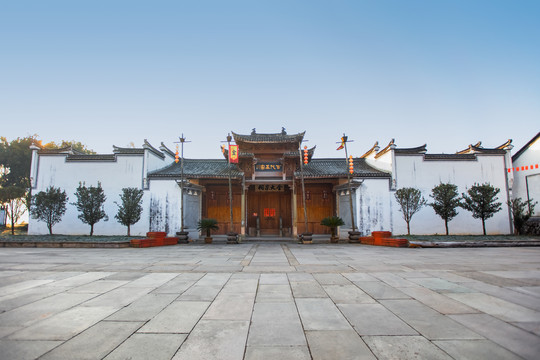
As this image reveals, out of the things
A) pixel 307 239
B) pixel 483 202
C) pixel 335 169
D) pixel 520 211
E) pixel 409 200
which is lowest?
pixel 307 239

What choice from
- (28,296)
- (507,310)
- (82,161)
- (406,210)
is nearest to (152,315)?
(28,296)

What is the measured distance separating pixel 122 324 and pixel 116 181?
55.1 ft

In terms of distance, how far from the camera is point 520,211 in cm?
1579

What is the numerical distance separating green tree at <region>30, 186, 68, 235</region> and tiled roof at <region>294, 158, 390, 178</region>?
14.4 m

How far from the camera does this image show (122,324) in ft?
8.64

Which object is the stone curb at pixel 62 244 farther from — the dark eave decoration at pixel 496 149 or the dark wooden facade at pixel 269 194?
the dark eave decoration at pixel 496 149

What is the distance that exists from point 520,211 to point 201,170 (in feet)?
67.5

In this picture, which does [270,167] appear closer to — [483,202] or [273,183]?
[273,183]

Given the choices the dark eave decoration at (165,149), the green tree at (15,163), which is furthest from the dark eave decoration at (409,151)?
the green tree at (15,163)

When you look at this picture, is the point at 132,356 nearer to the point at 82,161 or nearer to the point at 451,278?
the point at 451,278

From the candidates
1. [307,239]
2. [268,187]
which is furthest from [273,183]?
[307,239]

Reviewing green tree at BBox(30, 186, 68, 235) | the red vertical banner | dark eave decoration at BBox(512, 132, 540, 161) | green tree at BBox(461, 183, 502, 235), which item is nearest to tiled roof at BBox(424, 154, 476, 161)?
green tree at BBox(461, 183, 502, 235)

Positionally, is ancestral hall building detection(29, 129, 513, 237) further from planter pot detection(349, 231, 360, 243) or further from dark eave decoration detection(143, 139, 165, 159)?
planter pot detection(349, 231, 360, 243)

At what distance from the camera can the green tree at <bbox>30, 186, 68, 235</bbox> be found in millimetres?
15055
